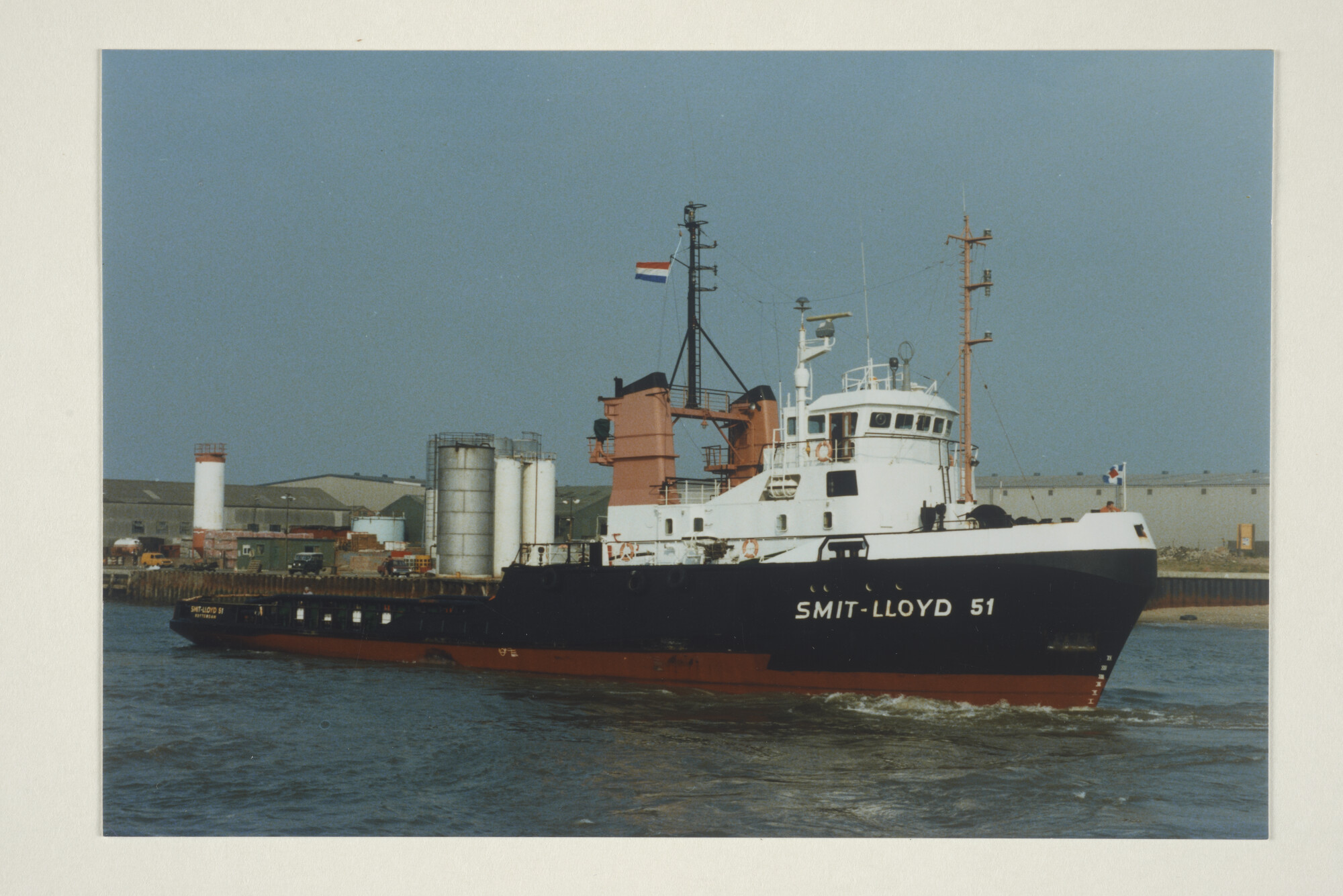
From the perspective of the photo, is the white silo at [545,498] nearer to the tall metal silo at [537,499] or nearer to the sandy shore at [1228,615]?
the tall metal silo at [537,499]

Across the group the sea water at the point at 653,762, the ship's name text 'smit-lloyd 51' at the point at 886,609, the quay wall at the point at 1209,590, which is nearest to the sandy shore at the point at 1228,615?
the quay wall at the point at 1209,590

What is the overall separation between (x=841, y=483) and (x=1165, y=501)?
2537 centimetres

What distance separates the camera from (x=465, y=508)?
89.0 feet

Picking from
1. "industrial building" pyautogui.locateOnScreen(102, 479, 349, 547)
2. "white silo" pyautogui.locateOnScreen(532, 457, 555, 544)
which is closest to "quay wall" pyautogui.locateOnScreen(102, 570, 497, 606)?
"industrial building" pyautogui.locateOnScreen(102, 479, 349, 547)

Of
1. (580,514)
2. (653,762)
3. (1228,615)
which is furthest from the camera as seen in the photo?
(580,514)

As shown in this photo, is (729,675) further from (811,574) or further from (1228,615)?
(1228,615)

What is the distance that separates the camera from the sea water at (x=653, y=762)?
28.8ft

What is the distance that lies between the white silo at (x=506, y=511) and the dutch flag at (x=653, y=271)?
1362 cm

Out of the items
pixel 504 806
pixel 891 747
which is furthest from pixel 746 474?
pixel 504 806

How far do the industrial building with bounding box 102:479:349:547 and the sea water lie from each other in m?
8.40

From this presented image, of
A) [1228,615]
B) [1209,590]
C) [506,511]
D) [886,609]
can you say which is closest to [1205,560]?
[1209,590]

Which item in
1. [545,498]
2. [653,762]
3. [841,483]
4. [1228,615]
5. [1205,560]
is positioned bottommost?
[1228,615]

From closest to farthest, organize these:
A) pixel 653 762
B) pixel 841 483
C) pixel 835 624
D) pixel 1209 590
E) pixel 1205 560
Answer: pixel 653 762 → pixel 835 624 → pixel 841 483 → pixel 1209 590 → pixel 1205 560

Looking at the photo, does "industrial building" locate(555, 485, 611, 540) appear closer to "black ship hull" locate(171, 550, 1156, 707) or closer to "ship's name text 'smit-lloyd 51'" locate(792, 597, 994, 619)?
"black ship hull" locate(171, 550, 1156, 707)
